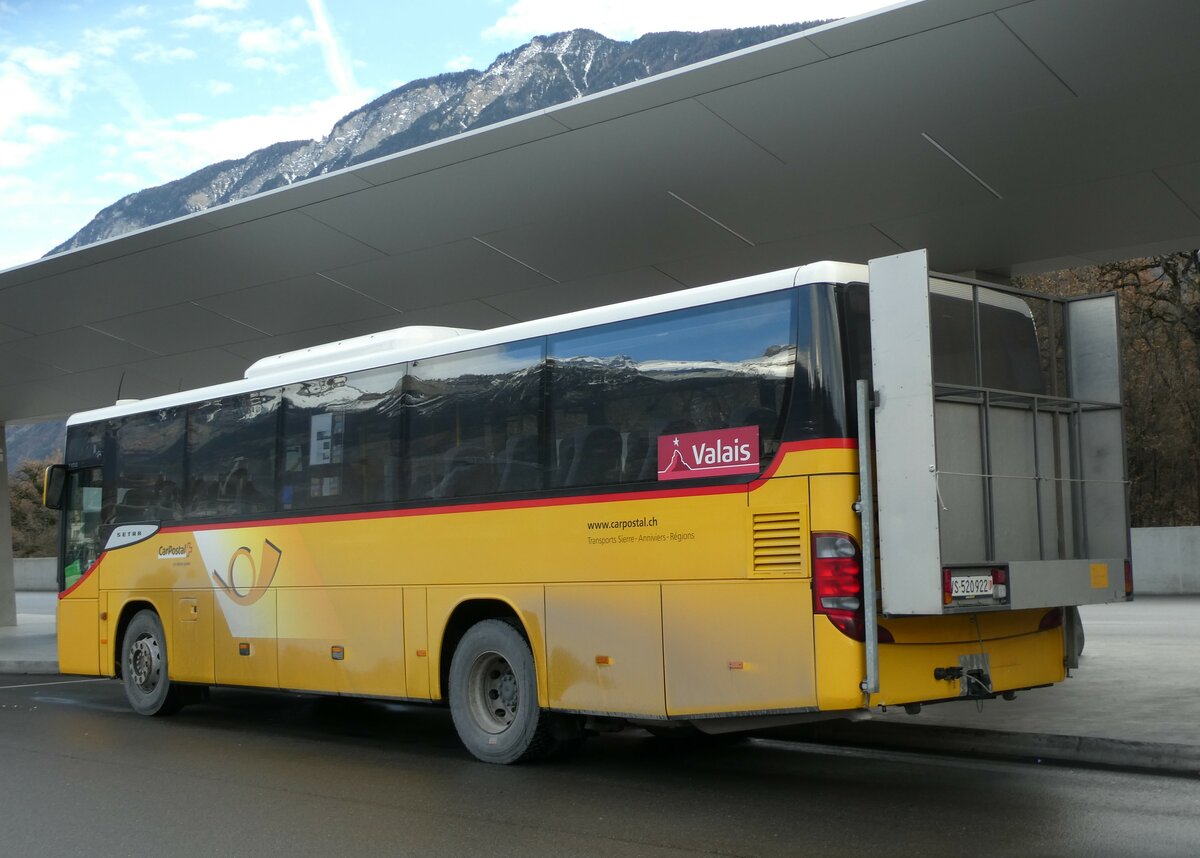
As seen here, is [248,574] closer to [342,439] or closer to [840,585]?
[342,439]

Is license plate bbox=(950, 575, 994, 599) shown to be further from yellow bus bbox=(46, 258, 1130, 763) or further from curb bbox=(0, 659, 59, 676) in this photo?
curb bbox=(0, 659, 59, 676)

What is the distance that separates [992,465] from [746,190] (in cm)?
546

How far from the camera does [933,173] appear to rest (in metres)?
12.0

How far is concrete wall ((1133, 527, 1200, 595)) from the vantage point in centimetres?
3141

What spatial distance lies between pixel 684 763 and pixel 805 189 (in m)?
A: 5.73

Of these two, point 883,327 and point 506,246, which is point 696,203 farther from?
point 883,327

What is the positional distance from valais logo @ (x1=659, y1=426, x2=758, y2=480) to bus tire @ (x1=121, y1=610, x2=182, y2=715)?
704cm

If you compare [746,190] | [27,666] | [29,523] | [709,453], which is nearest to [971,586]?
[709,453]

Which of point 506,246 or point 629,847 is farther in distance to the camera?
point 506,246

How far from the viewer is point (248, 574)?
12266mm

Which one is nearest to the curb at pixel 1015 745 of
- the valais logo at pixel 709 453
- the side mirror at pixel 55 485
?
the valais logo at pixel 709 453

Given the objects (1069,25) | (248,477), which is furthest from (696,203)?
(248,477)

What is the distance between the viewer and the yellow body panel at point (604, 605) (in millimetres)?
7840

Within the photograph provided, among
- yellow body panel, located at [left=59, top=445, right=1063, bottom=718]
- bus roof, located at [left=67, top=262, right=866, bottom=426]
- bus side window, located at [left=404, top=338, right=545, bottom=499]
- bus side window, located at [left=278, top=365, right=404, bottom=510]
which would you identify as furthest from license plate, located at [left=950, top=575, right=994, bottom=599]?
bus side window, located at [left=278, top=365, right=404, bottom=510]
